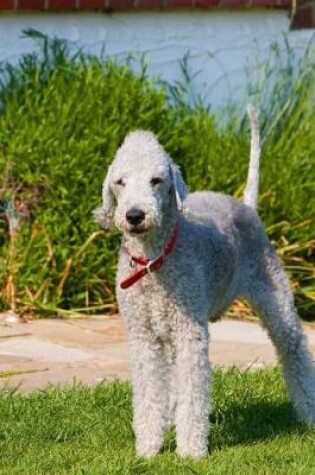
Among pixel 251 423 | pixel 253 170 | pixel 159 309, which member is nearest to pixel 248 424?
pixel 251 423

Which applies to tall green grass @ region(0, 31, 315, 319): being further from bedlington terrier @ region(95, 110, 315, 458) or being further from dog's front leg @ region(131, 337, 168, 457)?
dog's front leg @ region(131, 337, 168, 457)

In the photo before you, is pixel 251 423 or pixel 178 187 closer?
pixel 178 187

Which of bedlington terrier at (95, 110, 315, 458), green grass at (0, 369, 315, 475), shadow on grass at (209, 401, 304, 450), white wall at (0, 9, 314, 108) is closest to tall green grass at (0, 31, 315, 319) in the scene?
white wall at (0, 9, 314, 108)

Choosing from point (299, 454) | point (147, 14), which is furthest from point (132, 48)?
point (299, 454)

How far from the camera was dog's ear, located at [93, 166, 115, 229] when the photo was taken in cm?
593

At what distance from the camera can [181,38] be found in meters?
10.8

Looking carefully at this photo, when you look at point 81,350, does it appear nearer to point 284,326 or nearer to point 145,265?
point 284,326

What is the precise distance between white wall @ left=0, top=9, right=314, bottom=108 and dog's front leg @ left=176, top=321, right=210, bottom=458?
182 inches

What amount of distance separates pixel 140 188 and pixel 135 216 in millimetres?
177

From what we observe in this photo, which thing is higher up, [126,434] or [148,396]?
[148,396]

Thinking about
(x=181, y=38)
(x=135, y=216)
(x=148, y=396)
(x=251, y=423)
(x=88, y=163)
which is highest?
(x=135, y=216)

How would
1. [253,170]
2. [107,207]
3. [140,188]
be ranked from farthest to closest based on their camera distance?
1. [253,170]
2. [107,207]
3. [140,188]

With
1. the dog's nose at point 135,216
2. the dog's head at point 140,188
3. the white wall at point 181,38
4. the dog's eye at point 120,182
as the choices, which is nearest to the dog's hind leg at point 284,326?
the dog's head at point 140,188

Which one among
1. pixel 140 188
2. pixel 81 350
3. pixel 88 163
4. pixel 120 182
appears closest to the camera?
pixel 140 188
